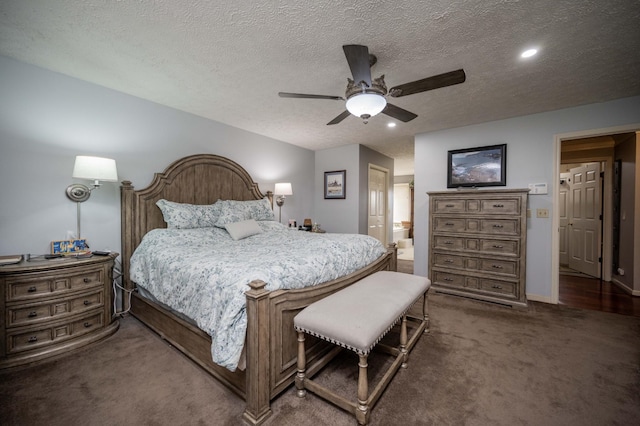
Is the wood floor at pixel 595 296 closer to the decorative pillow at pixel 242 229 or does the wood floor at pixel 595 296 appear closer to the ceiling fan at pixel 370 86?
the ceiling fan at pixel 370 86

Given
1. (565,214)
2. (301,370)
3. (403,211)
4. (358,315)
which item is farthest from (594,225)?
(403,211)

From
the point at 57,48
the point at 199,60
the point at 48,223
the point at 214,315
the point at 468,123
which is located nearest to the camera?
the point at 214,315

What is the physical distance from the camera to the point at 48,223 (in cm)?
244

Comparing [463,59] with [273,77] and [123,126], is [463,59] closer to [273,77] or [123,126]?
[273,77]

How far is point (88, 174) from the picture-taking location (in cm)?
236

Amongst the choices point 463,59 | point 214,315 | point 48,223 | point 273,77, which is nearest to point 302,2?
point 273,77

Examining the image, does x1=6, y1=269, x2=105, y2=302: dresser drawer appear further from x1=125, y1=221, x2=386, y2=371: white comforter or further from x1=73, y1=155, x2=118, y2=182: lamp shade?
x1=73, y1=155, x2=118, y2=182: lamp shade

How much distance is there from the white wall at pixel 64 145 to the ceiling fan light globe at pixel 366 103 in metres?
2.51

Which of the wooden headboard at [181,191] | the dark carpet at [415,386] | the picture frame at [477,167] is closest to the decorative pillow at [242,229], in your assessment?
the wooden headboard at [181,191]

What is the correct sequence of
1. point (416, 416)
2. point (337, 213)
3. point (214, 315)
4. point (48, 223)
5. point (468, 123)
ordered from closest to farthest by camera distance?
point (416, 416)
point (214, 315)
point (48, 223)
point (468, 123)
point (337, 213)

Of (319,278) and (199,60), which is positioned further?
(199,60)

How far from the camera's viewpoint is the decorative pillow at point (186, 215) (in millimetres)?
2974

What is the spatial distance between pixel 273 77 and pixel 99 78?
1.78 m

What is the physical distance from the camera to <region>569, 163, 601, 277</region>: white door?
429 cm
